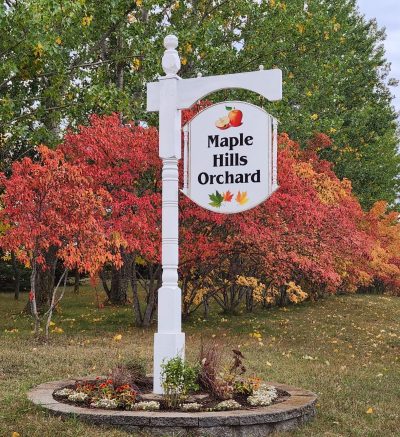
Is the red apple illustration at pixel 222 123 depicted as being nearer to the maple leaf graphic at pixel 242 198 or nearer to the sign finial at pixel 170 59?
the maple leaf graphic at pixel 242 198

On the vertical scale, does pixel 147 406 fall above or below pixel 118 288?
below

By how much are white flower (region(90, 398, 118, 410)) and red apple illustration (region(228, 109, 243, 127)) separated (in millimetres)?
3004

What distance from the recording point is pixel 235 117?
6.87 meters

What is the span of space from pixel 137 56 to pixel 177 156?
35.9 ft

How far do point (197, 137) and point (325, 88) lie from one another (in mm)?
19229

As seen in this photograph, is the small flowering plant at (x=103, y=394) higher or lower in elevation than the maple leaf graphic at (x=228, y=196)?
lower

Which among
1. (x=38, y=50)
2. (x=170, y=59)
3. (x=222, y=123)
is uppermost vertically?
(x=38, y=50)

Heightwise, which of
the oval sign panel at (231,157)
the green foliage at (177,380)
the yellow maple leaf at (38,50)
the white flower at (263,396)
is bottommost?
the white flower at (263,396)

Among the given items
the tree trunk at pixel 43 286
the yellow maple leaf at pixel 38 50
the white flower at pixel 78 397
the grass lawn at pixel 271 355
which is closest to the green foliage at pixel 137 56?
the yellow maple leaf at pixel 38 50

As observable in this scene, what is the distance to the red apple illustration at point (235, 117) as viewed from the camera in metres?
6.85

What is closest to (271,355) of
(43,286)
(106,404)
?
(106,404)

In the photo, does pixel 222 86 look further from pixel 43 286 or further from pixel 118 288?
pixel 118 288

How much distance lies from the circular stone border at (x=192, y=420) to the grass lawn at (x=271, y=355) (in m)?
0.12

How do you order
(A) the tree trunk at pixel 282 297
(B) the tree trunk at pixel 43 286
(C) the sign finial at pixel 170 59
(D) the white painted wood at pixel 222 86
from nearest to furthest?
(D) the white painted wood at pixel 222 86 < (C) the sign finial at pixel 170 59 < (B) the tree trunk at pixel 43 286 < (A) the tree trunk at pixel 282 297
